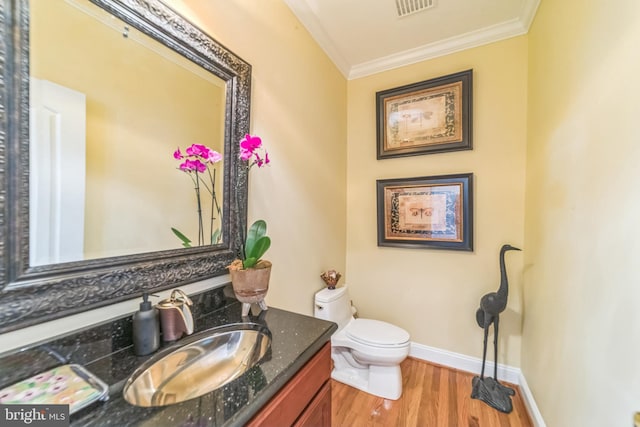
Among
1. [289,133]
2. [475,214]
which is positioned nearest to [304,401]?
[289,133]

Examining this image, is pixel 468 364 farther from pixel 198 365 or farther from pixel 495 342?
pixel 198 365

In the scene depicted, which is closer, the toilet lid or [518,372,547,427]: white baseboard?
[518,372,547,427]: white baseboard

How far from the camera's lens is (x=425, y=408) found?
63.1 inches

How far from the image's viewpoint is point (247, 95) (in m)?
1.26

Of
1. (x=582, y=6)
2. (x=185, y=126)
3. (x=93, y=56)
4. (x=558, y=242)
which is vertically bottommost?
(x=558, y=242)

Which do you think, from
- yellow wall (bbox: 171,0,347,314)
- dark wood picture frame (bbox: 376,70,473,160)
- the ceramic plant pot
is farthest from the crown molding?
the ceramic plant pot

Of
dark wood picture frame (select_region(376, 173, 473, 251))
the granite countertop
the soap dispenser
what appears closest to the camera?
the granite countertop

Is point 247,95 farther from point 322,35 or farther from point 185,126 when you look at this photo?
point 322,35

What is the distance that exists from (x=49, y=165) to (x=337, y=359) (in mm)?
1956

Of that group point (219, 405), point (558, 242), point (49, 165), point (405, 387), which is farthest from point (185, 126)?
point (405, 387)

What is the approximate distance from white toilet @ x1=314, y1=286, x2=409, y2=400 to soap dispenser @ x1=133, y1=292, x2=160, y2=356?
115cm

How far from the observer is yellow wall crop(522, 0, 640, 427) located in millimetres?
781

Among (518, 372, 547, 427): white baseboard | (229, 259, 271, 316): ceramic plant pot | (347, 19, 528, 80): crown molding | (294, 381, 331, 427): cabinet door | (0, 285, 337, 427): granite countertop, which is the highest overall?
(347, 19, 528, 80): crown molding

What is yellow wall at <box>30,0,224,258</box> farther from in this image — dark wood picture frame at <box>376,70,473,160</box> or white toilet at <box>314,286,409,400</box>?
dark wood picture frame at <box>376,70,473,160</box>
